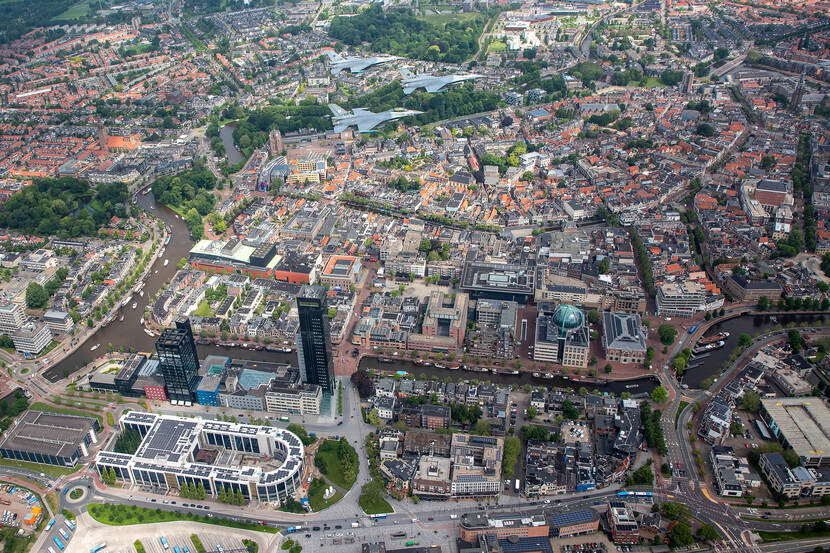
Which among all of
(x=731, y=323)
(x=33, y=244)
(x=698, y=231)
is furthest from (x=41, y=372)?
(x=698, y=231)

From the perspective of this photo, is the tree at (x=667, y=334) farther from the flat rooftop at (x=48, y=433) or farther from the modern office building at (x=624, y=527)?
the flat rooftop at (x=48, y=433)

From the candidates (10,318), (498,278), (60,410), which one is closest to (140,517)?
(60,410)

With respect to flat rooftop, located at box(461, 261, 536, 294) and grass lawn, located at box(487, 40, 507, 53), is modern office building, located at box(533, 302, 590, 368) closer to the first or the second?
flat rooftop, located at box(461, 261, 536, 294)

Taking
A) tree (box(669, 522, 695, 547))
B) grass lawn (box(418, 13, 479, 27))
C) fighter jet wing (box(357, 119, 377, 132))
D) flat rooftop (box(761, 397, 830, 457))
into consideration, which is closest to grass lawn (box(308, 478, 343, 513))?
tree (box(669, 522, 695, 547))

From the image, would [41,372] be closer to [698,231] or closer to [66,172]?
[66,172]

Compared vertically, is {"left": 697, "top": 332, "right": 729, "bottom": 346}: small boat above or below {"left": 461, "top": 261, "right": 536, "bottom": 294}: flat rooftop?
below

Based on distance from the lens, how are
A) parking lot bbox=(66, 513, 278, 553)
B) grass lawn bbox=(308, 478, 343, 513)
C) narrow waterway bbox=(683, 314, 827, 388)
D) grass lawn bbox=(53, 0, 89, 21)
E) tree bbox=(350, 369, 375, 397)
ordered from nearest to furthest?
parking lot bbox=(66, 513, 278, 553), grass lawn bbox=(308, 478, 343, 513), tree bbox=(350, 369, 375, 397), narrow waterway bbox=(683, 314, 827, 388), grass lawn bbox=(53, 0, 89, 21)

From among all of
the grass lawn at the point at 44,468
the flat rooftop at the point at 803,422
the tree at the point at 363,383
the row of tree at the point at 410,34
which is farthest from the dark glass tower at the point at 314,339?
the row of tree at the point at 410,34
